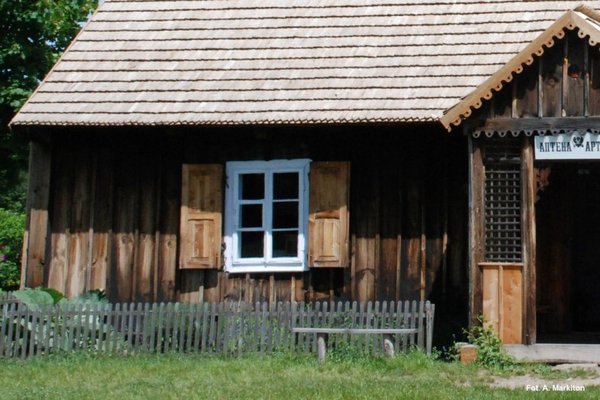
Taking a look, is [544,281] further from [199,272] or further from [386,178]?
[199,272]

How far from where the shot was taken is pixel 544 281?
1452 cm

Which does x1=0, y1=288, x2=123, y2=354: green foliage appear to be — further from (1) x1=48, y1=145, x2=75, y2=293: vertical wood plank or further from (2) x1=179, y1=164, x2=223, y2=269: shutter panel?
(2) x1=179, y1=164, x2=223, y2=269: shutter panel

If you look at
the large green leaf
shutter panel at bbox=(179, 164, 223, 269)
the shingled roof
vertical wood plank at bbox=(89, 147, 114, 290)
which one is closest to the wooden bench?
shutter panel at bbox=(179, 164, 223, 269)

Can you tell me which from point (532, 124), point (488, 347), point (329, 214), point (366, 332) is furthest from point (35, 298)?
point (532, 124)

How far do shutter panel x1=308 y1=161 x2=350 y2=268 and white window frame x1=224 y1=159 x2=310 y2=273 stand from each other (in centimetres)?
25

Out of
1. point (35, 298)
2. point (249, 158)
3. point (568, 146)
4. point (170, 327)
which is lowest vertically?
point (170, 327)

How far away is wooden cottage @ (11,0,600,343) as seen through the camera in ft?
46.9

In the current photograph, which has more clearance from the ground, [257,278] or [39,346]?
[257,278]

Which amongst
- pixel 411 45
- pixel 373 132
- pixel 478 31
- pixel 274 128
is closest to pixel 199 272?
pixel 274 128

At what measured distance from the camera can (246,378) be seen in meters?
11.4

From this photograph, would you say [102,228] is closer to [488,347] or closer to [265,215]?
[265,215]

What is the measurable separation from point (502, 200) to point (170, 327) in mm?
4923

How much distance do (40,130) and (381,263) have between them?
583 cm

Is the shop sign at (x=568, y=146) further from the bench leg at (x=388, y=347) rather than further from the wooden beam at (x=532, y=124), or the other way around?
the bench leg at (x=388, y=347)
